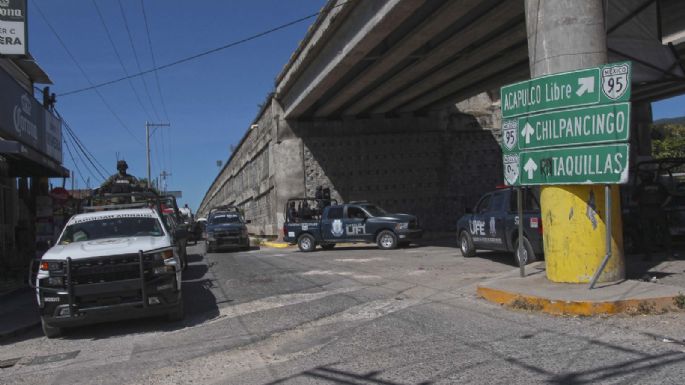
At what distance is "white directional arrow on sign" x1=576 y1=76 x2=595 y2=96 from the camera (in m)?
8.93

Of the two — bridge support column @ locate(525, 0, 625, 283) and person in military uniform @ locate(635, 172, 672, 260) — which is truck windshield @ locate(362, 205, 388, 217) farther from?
bridge support column @ locate(525, 0, 625, 283)

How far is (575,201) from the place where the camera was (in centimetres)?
931

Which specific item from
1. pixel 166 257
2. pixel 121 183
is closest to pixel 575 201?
pixel 166 257

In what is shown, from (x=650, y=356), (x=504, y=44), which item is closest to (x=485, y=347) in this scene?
(x=650, y=356)

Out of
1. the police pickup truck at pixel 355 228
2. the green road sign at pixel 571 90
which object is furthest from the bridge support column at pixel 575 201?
the police pickup truck at pixel 355 228

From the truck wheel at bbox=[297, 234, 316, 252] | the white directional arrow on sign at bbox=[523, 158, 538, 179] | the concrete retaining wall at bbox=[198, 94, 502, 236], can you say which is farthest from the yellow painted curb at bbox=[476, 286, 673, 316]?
the concrete retaining wall at bbox=[198, 94, 502, 236]

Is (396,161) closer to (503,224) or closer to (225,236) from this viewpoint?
(225,236)

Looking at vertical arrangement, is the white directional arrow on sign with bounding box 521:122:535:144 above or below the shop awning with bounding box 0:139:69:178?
below

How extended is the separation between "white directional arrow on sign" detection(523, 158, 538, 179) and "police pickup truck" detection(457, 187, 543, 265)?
97.7 inches

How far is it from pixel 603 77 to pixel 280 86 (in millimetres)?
22556

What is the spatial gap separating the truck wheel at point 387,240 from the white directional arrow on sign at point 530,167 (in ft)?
38.4

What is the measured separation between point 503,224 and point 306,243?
11118 millimetres

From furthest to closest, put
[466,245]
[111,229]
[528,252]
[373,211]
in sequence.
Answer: [373,211], [466,245], [528,252], [111,229]

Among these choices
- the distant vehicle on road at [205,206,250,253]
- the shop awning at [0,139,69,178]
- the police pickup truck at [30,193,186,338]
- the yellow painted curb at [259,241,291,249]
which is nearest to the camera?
the police pickup truck at [30,193,186,338]
